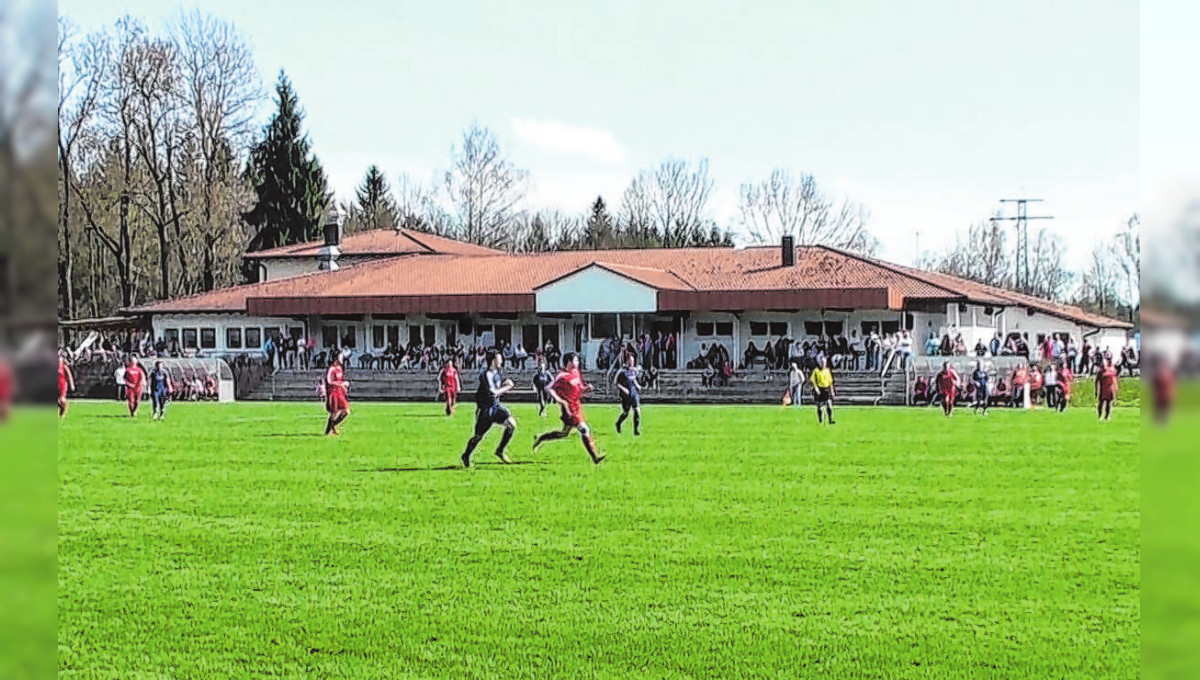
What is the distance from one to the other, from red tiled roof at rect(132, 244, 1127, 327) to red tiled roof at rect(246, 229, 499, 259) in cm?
285

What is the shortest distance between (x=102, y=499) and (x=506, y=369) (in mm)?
35009

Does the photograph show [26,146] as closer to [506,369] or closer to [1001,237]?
[506,369]

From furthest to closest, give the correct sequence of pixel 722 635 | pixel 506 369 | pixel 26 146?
pixel 506 369 → pixel 722 635 → pixel 26 146

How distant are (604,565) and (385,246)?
58235mm

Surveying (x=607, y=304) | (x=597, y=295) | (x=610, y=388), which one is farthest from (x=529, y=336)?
(x=610, y=388)

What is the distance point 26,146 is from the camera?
2.13m

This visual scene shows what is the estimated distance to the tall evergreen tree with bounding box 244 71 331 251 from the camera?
232ft

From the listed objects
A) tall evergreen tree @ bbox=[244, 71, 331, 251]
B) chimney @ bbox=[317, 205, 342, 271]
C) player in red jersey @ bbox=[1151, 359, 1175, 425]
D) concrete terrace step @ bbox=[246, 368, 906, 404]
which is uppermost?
tall evergreen tree @ bbox=[244, 71, 331, 251]

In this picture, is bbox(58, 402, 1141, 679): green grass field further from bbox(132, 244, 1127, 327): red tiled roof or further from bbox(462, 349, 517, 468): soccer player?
bbox(132, 244, 1127, 327): red tiled roof

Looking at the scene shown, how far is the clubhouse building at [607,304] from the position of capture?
5259 cm

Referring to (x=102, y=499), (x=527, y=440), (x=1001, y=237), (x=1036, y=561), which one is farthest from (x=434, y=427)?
(x=1001, y=237)

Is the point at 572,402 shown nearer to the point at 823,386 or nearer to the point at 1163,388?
the point at 823,386

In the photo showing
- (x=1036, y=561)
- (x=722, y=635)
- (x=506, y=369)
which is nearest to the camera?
(x=722, y=635)

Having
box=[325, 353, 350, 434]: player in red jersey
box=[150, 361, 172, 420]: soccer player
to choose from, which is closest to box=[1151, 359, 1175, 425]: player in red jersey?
box=[325, 353, 350, 434]: player in red jersey
